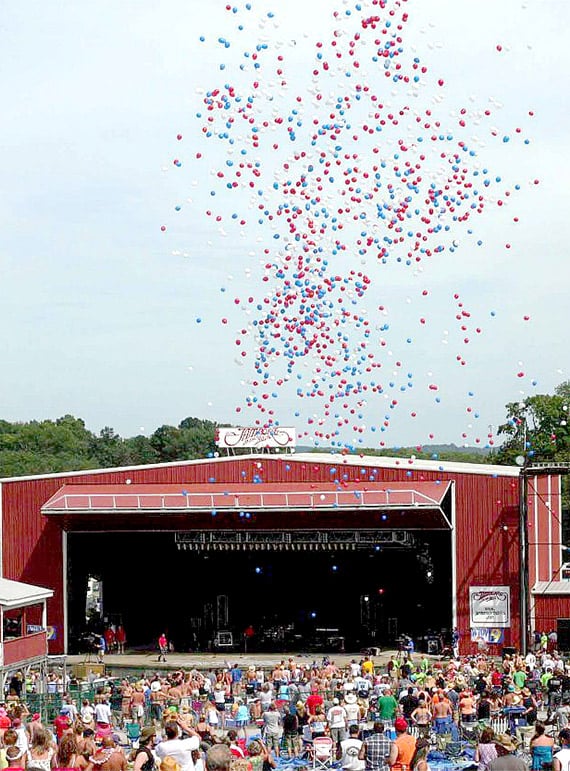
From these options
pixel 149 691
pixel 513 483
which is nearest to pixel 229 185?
pixel 149 691

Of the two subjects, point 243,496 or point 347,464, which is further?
point 347,464

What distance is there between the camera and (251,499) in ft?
109

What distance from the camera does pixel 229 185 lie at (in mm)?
16062

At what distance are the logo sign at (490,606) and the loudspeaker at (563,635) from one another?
1.70 m

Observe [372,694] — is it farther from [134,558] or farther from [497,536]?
[134,558]

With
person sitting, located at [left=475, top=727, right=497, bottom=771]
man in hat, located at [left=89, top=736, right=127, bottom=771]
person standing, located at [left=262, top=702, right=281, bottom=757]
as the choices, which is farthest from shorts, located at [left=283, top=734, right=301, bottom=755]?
man in hat, located at [left=89, top=736, right=127, bottom=771]

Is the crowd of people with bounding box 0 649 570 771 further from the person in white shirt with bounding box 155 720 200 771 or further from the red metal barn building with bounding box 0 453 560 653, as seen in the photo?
the red metal barn building with bounding box 0 453 560 653

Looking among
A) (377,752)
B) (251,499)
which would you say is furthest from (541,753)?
(251,499)

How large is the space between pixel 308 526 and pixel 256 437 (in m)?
3.09

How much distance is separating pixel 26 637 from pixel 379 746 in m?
14.7

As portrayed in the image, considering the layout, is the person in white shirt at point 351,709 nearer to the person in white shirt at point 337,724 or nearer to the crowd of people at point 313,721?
the crowd of people at point 313,721

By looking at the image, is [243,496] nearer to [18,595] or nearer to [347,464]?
[347,464]

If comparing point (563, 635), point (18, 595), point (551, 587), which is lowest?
point (563, 635)

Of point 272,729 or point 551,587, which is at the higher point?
point 551,587
